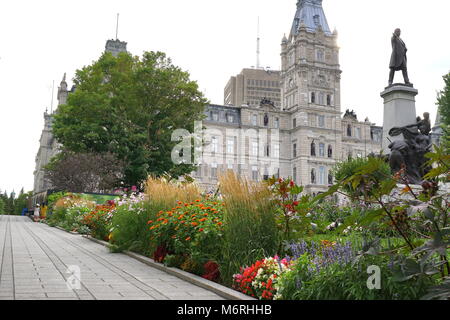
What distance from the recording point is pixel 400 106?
53.1 ft

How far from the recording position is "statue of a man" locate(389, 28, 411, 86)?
54.0 ft

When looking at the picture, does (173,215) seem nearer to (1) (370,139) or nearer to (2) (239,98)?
(1) (370,139)

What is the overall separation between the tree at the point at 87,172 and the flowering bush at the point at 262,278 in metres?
23.5

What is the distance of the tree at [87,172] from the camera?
1068 inches

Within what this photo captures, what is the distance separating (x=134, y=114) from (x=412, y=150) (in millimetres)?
21833

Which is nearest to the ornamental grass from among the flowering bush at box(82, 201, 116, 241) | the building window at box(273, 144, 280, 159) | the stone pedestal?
the flowering bush at box(82, 201, 116, 241)

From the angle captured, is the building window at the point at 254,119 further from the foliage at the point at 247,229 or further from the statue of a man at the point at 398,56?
the foliage at the point at 247,229

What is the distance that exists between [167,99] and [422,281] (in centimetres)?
2972

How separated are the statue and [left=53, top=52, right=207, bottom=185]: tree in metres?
18.4

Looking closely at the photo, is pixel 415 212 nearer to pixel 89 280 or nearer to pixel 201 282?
pixel 201 282

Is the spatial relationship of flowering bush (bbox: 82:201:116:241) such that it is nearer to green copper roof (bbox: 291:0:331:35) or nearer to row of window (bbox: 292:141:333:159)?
row of window (bbox: 292:141:333:159)

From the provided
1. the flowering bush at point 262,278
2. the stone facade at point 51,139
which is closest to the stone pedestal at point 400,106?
the flowering bush at point 262,278

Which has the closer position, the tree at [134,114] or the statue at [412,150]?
the statue at [412,150]

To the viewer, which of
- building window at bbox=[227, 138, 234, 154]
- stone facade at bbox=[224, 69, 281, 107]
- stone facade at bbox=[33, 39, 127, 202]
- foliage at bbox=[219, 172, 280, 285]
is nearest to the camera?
foliage at bbox=[219, 172, 280, 285]
